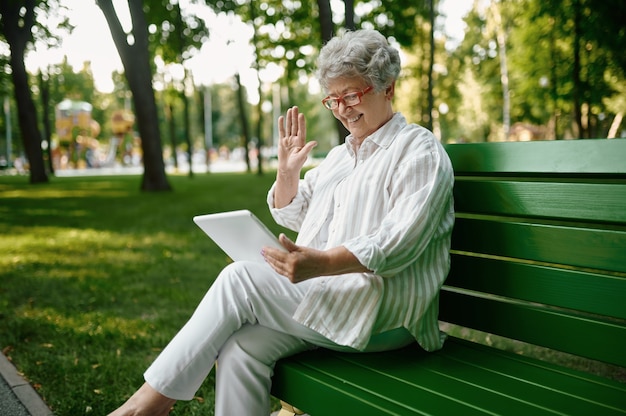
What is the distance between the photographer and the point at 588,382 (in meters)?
1.96

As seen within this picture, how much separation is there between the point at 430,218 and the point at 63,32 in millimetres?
22108

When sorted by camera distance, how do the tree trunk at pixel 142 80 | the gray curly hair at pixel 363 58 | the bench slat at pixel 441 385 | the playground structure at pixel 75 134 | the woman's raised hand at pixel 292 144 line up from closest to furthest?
the bench slat at pixel 441 385 < the gray curly hair at pixel 363 58 < the woman's raised hand at pixel 292 144 < the tree trunk at pixel 142 80 < the playground structure at pixel 75 134

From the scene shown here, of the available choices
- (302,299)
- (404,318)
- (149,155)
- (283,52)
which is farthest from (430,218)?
(283,52)

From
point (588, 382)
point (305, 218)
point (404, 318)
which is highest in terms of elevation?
point (305, 218)

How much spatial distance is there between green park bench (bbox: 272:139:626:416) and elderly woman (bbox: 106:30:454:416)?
0.38ft

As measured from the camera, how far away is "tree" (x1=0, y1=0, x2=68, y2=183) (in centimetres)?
1906

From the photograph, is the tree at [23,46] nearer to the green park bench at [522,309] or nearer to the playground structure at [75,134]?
the green park bench at [522,309]

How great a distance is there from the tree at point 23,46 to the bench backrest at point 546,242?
19.9 metres

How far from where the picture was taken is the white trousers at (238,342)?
206 cm

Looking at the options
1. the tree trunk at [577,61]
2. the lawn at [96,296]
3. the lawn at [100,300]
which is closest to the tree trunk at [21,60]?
the lawn at [96,296]

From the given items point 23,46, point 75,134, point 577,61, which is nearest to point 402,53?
point 577,61

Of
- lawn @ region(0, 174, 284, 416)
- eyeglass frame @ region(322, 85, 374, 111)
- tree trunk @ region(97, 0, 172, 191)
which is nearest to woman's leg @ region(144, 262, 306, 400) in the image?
eyeglass frame @ region(322, 85, 374, 111)

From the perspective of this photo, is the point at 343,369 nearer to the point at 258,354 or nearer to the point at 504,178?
the point at 258,354

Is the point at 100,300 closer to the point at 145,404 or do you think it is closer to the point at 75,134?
the point at 145,404
